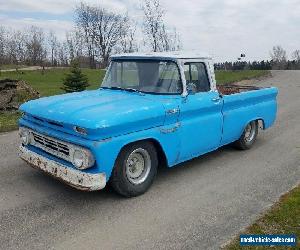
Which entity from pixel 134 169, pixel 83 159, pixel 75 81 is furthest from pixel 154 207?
pixel 75 81

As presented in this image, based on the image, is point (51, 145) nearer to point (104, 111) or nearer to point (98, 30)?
point (104, 111)

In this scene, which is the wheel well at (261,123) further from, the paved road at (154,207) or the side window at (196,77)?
the side window at (196,77)

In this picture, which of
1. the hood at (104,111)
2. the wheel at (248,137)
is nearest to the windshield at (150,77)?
the hood at (104,111)

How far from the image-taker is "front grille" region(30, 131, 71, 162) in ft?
15.6

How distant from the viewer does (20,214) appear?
4504 millimetres

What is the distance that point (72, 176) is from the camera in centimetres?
456

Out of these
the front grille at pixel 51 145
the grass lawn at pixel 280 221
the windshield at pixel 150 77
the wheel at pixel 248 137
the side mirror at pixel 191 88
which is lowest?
the grass lawn at pixel 280 221

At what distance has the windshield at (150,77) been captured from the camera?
18.4ft

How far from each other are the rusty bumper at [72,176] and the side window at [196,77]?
215cm

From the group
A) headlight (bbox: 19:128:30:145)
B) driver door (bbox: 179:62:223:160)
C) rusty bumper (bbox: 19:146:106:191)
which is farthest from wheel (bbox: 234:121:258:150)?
headlight (bbox: 19:128:30:145)

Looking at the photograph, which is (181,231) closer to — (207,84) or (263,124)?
(207,84)

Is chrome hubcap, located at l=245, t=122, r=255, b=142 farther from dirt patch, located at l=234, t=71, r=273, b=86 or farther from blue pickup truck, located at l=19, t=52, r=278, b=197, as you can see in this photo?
dirt patch, located at l=234, t=71, r=273, b=86

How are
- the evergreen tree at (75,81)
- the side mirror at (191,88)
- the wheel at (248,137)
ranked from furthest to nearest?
1. the evergreen tree at (75,81)
2. the wheel at (248,137)
3. the side mirror at (191,88)

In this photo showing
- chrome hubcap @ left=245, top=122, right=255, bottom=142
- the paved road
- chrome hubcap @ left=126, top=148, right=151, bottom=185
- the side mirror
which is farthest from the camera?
chrome hubcap @ left=245, top=122, right=255, bottom=142
